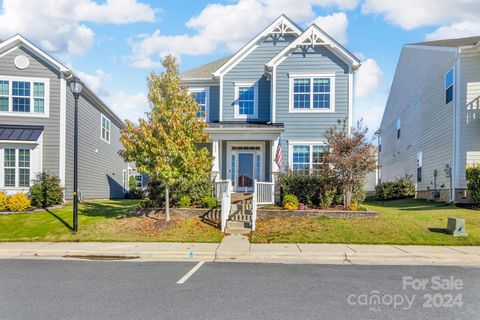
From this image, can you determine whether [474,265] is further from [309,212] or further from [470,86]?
[470,86]

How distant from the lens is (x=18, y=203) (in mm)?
15859

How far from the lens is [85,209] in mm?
16969

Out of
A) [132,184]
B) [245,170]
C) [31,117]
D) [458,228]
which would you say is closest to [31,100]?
[31,117]

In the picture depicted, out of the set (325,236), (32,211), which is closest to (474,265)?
(325,236)

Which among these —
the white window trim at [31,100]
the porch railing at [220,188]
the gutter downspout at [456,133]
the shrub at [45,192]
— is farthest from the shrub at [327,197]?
the white window trim at [31,100]

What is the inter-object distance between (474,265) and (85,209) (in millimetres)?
15360

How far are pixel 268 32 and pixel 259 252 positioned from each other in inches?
540

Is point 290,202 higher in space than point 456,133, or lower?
lower

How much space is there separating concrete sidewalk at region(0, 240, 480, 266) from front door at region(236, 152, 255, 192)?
8.07 m

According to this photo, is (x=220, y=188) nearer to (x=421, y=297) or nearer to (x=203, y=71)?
(x=203, y=71)

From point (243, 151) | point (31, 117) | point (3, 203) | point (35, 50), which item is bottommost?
point (3, 203)

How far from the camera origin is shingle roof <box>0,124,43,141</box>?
1742 cm

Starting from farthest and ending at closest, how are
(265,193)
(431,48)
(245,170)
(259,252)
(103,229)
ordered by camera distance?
(431,48) < (245,170) < (265,193) < (103,229) < (259,252)

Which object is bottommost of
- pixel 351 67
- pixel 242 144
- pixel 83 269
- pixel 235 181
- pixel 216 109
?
pixel 83 269
